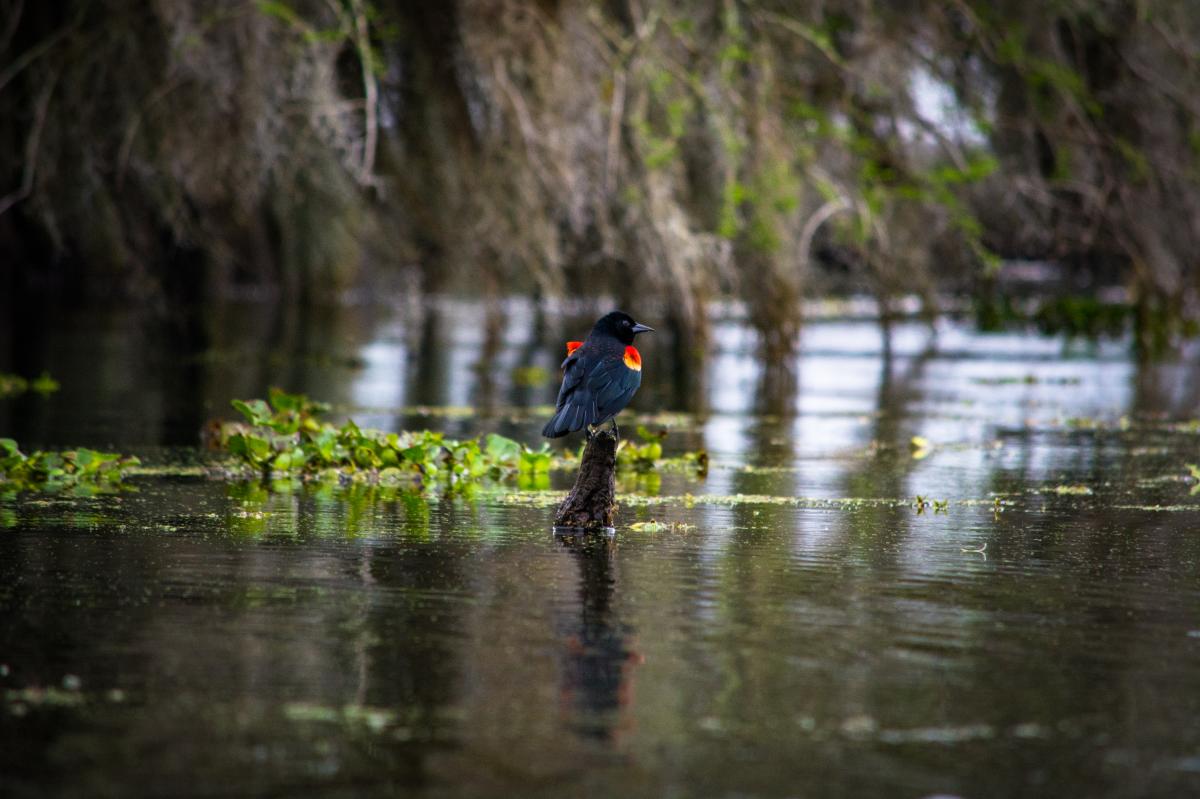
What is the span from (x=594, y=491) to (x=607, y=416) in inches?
13.2

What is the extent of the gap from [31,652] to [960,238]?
1731cm

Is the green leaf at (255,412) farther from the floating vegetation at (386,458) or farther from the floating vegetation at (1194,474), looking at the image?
the floating vegetation at (1194,474)

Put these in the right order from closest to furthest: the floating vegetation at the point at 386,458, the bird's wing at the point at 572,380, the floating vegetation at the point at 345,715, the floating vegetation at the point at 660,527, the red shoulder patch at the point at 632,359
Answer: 1. the floating vegetation at the point at 345,715
2. the floating vegetation at the point at 660,527
3. the bird's wing at the point at 572,380
4. the red shoulder patch at the point at 632,359
5. the floating vegetation at the point at 386,458

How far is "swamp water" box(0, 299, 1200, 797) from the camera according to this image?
14.5ft

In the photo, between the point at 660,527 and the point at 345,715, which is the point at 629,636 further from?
the point at 660,527

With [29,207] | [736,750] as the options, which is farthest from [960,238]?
[736,750]

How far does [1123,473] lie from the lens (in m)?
11.3

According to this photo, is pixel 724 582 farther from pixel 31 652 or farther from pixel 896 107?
pixel 896 107

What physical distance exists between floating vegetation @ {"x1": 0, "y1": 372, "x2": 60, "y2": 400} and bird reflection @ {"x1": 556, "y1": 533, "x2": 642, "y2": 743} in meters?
10.2

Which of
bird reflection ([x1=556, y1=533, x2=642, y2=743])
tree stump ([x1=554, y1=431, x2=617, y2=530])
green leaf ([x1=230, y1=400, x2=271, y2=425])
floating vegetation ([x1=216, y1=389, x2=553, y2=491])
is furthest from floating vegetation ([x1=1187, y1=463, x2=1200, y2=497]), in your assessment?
green leaf ([x1=230, y1=400, x2=271, y2=425])

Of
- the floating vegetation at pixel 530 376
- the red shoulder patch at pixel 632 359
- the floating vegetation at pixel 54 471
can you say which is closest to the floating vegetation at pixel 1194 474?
the red shoulder patch at pixel 632 359

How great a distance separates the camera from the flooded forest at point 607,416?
4.80 metres

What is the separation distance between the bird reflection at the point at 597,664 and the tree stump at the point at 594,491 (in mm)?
1025

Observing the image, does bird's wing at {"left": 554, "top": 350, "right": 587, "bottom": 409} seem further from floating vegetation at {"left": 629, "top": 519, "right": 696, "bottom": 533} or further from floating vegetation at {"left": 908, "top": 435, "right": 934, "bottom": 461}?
floating vegetation at {"left": 908, "top": 435, "right": 934, "bottom": 461}
